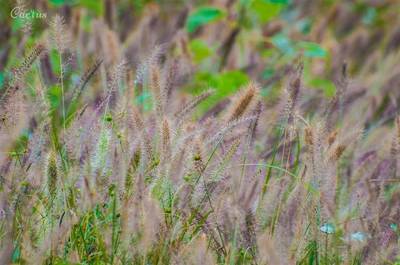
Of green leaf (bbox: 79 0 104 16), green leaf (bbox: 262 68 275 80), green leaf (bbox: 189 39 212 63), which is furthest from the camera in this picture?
green leaf (bbox: 79 0 104 16)

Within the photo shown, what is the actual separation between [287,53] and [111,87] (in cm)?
255

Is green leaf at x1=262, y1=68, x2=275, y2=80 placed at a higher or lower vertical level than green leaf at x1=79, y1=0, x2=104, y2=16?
lower

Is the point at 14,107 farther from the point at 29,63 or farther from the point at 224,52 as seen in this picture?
the point at 224,52

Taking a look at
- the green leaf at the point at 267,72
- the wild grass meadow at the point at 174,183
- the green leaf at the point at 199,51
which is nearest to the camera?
the wild grass meadow at the point at 174,183

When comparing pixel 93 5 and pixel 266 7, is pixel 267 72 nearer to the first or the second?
pixel 266 7

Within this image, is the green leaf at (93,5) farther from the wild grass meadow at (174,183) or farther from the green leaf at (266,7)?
the wild grass meadow at (174,183)

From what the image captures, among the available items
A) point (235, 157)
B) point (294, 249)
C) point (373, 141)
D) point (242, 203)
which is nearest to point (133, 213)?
point (242, 203)

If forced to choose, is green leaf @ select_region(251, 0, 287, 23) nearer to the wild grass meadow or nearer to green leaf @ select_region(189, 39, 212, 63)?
green leaf @ select_region(189, 39, 212, 63)

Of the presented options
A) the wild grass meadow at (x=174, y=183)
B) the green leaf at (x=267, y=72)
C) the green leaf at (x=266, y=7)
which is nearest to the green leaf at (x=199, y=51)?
the green leaf at (x=267, y=72)

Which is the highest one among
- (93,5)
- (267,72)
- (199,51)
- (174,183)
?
(174,183)

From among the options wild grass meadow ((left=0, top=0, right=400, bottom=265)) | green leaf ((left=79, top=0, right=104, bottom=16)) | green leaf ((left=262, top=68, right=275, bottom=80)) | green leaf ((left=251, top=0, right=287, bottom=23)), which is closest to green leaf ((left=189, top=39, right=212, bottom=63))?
green leaf ((left=262, top=68, right=275, bottom=80))

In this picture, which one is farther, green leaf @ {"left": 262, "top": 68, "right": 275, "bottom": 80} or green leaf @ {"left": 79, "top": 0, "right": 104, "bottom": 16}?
→ green leaf @ {"left": 79, "top": 0, "right": 104, "bottom": 16}

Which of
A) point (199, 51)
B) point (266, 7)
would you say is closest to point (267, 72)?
point (199, 51)

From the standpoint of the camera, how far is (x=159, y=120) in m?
2.52
